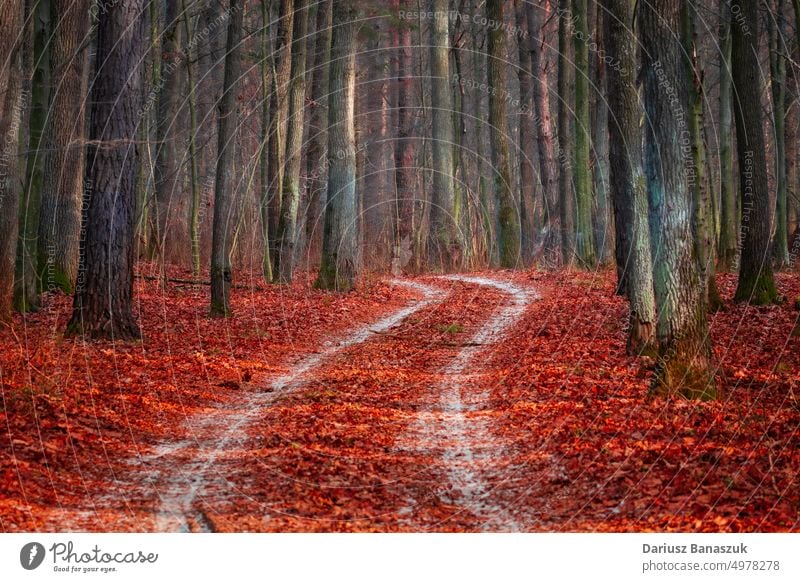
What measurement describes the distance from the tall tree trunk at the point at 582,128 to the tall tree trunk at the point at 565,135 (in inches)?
14.7

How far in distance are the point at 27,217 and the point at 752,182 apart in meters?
13.4

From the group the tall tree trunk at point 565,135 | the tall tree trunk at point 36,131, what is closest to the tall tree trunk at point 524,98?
the tall tree trunk at point 565,135

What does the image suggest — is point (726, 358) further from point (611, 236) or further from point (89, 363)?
point (611, 236)

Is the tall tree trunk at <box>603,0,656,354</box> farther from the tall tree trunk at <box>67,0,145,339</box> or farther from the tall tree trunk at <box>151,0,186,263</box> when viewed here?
the tall tree trunk at <box>151,0,186,263</box>

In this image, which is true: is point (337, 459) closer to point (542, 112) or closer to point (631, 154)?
point (631, 154)

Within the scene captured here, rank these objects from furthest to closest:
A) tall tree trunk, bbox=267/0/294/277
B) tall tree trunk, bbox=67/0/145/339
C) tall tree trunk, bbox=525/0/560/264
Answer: tall tree trunk, bbox=525/0/560/264, tall tree trunk, bbox=267/0/294/277, tall tree trunk, bbox=67/0/145/339

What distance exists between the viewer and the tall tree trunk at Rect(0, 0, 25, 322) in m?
10.7

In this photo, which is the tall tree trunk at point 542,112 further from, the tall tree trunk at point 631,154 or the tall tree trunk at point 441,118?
the tall tree trunk at point 631,154

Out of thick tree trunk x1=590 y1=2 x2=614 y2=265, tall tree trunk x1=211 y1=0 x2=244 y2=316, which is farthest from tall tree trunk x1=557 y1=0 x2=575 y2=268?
tall tree trunk x1=211 y1=0 x2=244 y2=316

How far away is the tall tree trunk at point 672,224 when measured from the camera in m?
9.47

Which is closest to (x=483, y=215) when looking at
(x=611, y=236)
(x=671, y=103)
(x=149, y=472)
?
(x=611, y=236)

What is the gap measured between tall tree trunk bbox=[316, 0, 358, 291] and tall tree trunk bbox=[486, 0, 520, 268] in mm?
7445

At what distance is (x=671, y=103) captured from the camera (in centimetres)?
945

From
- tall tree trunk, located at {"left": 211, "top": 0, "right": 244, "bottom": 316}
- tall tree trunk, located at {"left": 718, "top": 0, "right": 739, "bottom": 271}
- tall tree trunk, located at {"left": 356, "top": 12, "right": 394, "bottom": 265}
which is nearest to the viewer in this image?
tall tree trunk, located at {"left": 211, "top": 0, "right": 244, "bottom": 316}
